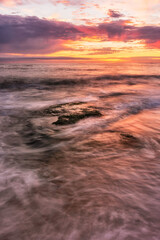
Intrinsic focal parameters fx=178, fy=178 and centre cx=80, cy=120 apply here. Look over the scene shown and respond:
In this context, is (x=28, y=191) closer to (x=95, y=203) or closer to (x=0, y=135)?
(x=95, y=203)

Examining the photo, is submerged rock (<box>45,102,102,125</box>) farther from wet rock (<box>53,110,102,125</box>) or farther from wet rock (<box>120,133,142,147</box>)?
wet rock (<box>120,133,142,147</box>)

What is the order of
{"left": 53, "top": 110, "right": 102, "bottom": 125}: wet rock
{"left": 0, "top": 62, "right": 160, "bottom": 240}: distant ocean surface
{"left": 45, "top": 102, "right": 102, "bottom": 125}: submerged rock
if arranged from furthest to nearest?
{"left": 45, "top": 102, "right": 102, "bottom": 125}: submerged rock < {"left": 53, "top": 110, "right": 102, "bottom": 125}: wet rock < {"left": 0, "top": 62, "right": 160, "bottom": 240}: distant ocean surface

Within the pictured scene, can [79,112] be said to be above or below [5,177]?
above

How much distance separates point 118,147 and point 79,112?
2964mm

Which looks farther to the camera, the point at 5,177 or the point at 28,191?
the point at 5,177

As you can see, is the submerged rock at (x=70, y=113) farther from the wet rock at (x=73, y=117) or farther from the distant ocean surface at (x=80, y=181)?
the distant ocean surface at (x=80, y=181)

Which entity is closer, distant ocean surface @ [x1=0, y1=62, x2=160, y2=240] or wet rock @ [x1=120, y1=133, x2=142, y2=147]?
distant ocean surface @ [x1=0, y1=62, x2=160, y2=240]

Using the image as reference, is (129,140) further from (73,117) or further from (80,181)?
(73,117)

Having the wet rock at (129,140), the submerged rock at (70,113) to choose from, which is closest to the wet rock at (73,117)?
the submerged rock at (70,113)

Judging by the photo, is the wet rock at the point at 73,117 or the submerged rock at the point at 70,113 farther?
the submerged rock at the point at 70,113

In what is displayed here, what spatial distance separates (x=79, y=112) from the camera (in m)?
6.88

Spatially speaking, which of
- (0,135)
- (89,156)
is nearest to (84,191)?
(89,156)

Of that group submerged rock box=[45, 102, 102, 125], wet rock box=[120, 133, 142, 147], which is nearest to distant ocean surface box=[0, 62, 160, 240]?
wet rock box=[120, 133, 142, 147]

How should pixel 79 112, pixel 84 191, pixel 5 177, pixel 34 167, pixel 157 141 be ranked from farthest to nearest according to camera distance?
pixel 79 112, pixel 157 141, pixel 34 167, pixel 5 177, pixel 84 191
